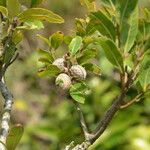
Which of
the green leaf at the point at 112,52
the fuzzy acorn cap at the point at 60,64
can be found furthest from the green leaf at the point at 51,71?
the green leaf at the point at 112,52

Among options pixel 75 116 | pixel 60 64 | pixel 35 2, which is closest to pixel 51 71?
pixel 60 64

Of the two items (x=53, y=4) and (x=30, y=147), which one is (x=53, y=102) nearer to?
(x=30, y=147)

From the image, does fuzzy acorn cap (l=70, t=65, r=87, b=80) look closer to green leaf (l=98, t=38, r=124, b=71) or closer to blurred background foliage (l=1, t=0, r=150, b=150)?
green leaf (l=98, t=38, r=124, b=71)

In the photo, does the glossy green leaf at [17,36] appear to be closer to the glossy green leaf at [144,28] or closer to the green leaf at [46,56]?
the green leaf at [46,56]

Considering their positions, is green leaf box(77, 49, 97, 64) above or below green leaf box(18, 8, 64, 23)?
below

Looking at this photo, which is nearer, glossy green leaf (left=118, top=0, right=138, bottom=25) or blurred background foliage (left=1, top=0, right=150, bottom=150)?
glossy green leaf (left=118, top=0, right=138, bottom=25)

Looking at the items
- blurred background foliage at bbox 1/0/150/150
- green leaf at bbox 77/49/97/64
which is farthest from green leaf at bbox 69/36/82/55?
blurred background foliage at bbox 1/0/150/150
